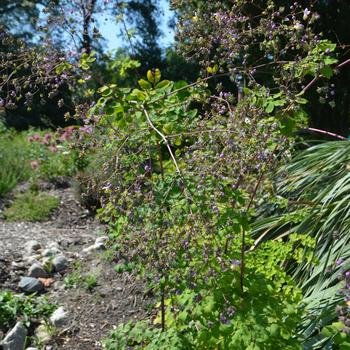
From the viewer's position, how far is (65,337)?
364 cm

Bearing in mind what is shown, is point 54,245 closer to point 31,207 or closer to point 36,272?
point 36,272

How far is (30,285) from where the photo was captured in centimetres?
419

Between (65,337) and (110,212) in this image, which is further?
(65,337)

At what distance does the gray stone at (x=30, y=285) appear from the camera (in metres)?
4.17

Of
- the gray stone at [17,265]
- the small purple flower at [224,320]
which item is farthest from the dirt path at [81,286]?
the small purple flower at [224,320]

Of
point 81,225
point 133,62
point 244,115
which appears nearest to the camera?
point 244,115

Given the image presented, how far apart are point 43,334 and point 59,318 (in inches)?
6.0

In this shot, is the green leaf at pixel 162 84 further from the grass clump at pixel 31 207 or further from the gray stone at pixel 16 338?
the grass clump at pixel 31 207

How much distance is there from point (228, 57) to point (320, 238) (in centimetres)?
111

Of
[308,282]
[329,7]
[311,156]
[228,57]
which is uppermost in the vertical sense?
[329,7]

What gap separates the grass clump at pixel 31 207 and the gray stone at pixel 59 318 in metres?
2.54

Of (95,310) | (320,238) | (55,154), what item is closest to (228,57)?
(320,238)

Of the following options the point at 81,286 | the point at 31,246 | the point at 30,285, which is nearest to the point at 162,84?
the point at 81,286

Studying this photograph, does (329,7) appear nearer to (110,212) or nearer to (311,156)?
(311,156)
